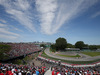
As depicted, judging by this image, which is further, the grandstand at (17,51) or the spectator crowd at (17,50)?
the spectator crowd at (17,50)

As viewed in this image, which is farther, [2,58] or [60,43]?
[60,43]

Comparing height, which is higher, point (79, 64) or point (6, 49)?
point (6, 49)

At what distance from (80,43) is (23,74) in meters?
85.4

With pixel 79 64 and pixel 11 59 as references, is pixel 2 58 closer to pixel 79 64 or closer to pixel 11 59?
pixel 11 59

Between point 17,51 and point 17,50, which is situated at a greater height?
point 17,50

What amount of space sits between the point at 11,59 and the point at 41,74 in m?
21.7

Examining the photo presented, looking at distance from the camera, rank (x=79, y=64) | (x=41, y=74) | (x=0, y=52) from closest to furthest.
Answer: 1. (x=41, y=74)
2. (x=0, y=52)
3. (x=79, y=64)

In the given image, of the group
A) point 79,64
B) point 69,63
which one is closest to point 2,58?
point 69,63

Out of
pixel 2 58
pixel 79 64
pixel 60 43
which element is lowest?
pixel 79 64

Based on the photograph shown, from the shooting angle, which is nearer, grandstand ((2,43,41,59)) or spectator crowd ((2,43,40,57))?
grandstand ((2,43,41,59))

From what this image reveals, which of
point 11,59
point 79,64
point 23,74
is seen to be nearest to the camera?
point 23,74

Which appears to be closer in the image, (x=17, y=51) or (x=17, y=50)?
(x=17, y=51)

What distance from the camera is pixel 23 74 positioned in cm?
839

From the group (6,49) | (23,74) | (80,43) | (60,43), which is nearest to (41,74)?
(23,74)
